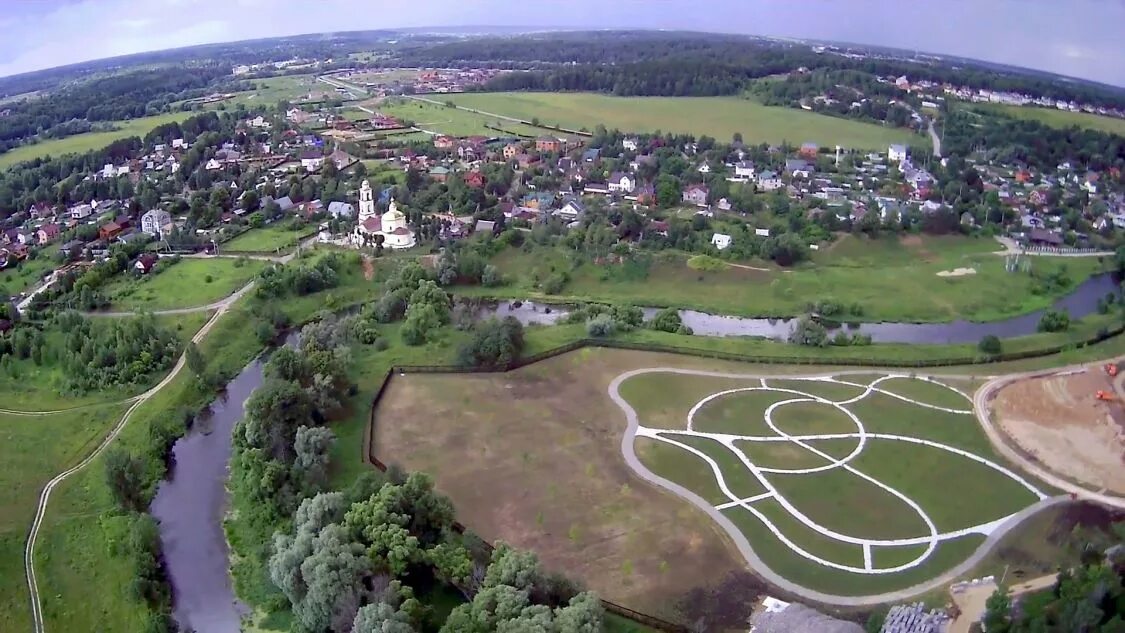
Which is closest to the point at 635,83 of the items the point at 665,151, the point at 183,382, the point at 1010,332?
the point at 665,151

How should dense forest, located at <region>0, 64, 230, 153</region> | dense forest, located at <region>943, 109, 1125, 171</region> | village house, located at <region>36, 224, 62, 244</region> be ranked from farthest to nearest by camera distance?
dense forest, located at <region>0, 64, 230, 153</region> < dense forest, located at <region>943, 109, 1125, 171</region> < village house, located at <region>36, 224, 62, 244</region>

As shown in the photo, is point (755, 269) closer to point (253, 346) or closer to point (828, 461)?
point (828, 461)

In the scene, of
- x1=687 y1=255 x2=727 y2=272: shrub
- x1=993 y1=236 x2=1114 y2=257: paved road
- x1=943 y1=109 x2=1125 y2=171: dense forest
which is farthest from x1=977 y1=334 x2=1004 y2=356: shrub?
x1=943 y1=109 x2=1125 y2=171: dense forest

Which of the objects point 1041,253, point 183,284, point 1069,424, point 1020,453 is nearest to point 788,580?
point 1020,453

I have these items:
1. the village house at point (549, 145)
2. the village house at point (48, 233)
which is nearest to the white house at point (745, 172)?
the village house at point (549, 145)

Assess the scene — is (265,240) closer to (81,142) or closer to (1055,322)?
(81,142)

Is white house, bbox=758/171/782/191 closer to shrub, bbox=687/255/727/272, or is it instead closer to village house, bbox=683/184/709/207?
village house, bbox=683/184/709/207

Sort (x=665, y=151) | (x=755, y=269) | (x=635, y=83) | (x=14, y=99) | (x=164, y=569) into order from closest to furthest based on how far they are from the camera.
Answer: (x=164, y=569)
(x=755, y=269)
(x=665, y=151)
(x=635, y=83)
(x=14, y=99)
